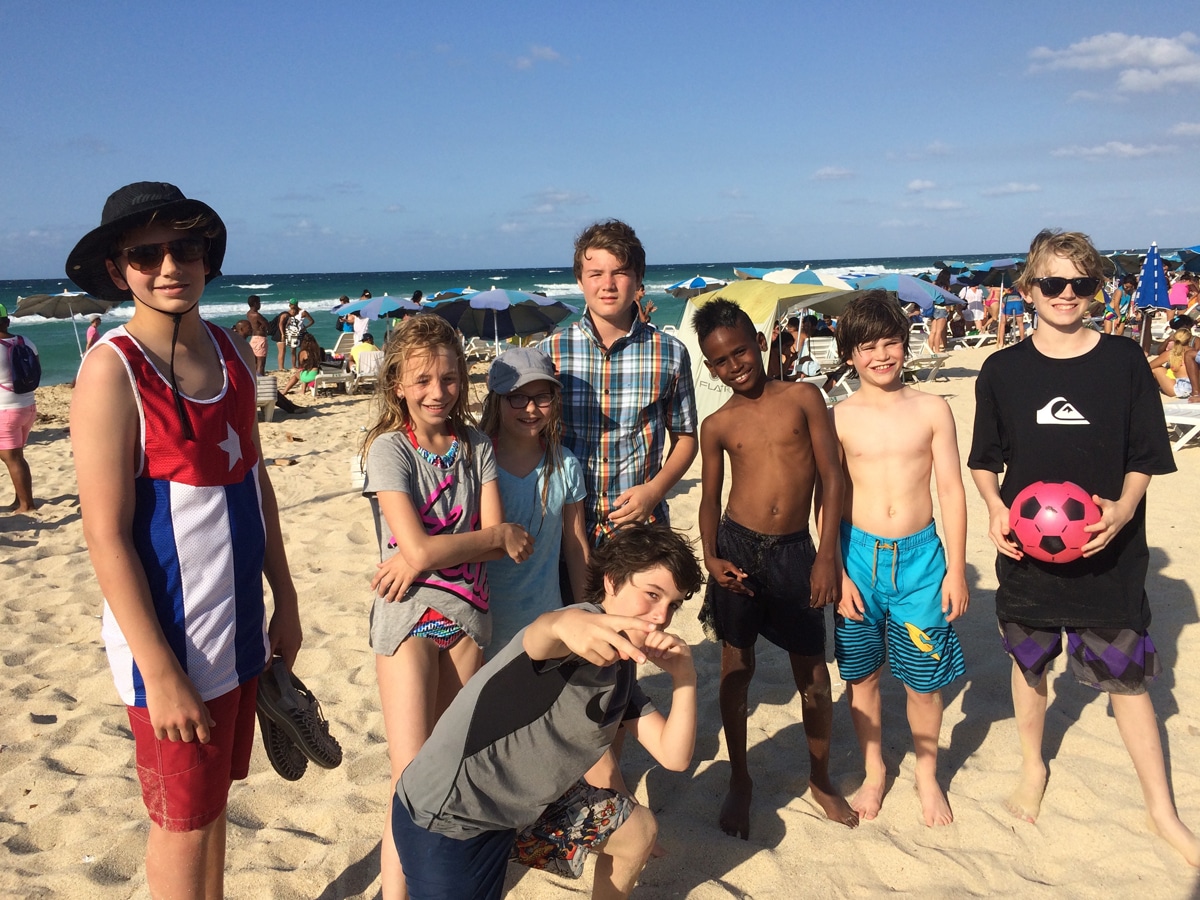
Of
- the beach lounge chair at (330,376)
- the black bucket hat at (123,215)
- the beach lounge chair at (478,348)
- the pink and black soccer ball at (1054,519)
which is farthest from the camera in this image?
the beach lounge chair at (478,348)

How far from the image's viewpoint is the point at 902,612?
3.08m

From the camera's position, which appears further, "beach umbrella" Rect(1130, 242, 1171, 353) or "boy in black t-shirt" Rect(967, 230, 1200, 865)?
"beach umbrella" Rect(1130, 242, 1171, 353)

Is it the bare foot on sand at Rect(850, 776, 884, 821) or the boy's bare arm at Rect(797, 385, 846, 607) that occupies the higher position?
the boy's bare arm at Rect(797, 385, 846, 607)

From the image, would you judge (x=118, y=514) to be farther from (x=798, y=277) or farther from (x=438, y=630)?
(x=798, y=277)

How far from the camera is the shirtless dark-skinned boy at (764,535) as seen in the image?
2988 mm

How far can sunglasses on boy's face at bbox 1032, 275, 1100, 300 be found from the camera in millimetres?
2873

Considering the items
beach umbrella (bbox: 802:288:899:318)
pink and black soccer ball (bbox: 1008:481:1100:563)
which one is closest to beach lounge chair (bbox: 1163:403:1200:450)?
beach umbrella (bbox: 802:288:899:318)

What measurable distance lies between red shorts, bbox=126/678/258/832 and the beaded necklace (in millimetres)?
846

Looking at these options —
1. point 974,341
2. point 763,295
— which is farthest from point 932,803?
point 974,341

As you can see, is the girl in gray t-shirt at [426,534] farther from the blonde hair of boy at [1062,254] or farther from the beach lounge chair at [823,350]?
the beach lounge chair at [823,350]

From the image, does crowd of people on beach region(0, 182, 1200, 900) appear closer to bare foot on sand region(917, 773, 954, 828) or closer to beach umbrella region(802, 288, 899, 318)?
bare foot on sand region(917, 773, 954, 828)

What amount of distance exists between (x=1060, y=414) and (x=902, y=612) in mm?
899

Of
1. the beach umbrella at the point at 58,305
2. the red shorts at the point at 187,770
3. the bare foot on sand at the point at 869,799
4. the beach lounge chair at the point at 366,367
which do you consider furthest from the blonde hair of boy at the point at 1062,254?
the beach umbrella at the point at 58,305

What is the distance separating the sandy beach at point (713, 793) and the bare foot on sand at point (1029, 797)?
41 mm
